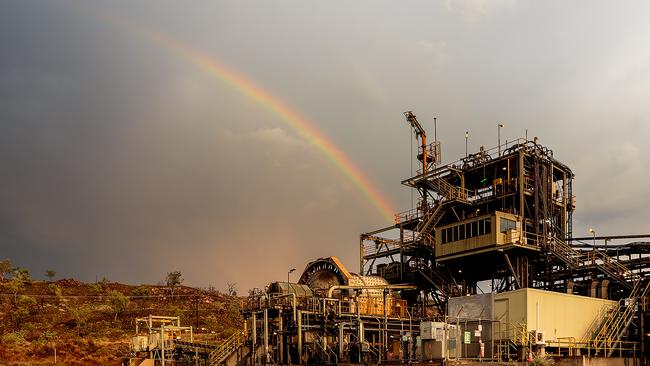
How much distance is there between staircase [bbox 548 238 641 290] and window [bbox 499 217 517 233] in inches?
139

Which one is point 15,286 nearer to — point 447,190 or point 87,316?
point 87,316

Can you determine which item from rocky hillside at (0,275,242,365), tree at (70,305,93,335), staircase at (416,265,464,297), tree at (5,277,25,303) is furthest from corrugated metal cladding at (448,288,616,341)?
tree at (5,277,25,303)

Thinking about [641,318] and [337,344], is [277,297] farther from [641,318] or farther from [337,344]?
[641,318]

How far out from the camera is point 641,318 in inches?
1825

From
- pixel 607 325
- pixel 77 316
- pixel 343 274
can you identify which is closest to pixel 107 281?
pixel 77 316

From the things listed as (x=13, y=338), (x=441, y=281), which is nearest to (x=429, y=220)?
(x=441, y=281)

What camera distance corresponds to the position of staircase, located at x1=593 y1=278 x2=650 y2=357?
4462 cm

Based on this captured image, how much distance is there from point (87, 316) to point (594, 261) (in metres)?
55.6

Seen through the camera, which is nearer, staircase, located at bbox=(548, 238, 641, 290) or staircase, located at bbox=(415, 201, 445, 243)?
staircase, located at bbox=(548, 238, 641, 290)

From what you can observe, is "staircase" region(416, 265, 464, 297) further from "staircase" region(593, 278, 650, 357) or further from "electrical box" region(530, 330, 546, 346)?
"electrical box" region(530, 330, 546, 346)

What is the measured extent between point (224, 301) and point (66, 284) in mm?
24752

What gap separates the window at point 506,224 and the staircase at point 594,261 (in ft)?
11.6

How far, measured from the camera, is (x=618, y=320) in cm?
4634

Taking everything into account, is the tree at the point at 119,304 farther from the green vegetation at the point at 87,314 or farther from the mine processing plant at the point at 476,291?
the mine processing plant at the point at 476,291
